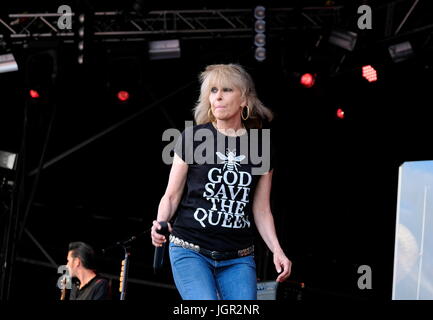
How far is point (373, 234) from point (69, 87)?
213 inches

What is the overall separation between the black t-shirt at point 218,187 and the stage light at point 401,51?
5.22 m

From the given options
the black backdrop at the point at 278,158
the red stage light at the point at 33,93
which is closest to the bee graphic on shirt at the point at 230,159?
the black backdrop at the point at 278,158

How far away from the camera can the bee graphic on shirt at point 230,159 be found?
3.15 metres

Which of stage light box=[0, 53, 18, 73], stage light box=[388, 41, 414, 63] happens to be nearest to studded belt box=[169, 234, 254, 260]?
stage light box=[388, 41, 414, 63]

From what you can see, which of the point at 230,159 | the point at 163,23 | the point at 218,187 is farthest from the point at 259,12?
the point at 218,187

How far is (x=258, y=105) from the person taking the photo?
3445mm

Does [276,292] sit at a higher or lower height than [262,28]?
lower

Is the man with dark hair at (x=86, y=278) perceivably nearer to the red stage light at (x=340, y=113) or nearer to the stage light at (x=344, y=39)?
the stage light at (x=344, y=39)

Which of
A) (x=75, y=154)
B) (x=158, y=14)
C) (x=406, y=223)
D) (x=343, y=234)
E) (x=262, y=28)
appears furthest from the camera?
(x=75, y=154)

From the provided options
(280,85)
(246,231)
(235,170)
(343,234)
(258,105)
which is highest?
(280,85)

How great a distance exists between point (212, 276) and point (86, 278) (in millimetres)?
3527

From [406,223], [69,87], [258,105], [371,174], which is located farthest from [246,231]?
[69,87]

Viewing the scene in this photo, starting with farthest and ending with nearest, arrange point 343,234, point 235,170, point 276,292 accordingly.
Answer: point 343,234 → point 276,292 → point 235,170

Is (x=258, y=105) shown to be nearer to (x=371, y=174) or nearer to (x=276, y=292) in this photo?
(x=276, y=292)
